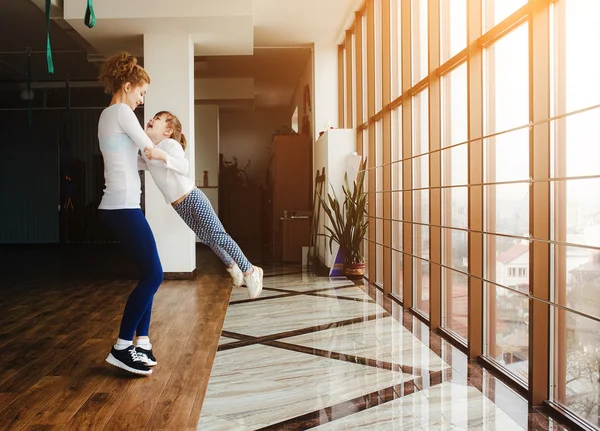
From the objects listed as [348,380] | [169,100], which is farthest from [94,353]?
[169,100]

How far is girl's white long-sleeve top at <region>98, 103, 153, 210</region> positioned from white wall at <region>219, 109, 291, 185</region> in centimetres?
1005

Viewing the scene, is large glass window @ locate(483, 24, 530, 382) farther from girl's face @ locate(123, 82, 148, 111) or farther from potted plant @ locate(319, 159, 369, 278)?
potted plant @ locate(319, 159, 369, 278)

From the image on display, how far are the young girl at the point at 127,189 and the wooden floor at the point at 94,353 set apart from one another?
0.64 feet

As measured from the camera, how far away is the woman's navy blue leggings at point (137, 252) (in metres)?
2.27

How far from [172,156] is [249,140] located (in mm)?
10121

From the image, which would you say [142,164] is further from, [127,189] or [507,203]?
[507,203]

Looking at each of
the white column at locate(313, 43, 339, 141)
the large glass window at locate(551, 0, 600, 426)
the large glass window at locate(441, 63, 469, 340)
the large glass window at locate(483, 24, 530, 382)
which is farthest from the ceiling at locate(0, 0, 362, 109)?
the large glass window at locate(551, 0, 600, 426)

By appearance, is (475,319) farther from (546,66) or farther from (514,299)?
(546,66)

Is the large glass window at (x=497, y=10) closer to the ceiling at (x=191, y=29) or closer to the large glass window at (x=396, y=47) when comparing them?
the large glass window at (x=396, y=47)

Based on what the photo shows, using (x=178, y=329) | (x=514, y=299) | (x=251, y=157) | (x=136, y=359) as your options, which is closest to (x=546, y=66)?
(x=514, y=299)

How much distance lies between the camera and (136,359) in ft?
7.85

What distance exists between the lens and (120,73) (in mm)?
2361

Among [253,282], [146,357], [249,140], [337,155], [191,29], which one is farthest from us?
[249,140]

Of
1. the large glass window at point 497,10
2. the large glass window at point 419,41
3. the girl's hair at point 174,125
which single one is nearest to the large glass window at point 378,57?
the large glass window at point 419,41
